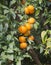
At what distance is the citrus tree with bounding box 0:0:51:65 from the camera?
1.76 meters

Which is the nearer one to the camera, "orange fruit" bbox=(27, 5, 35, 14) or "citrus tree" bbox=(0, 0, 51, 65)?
"citrus tree" bbox=(0, 0, 51, 65)

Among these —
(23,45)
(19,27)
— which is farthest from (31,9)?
(23,45)

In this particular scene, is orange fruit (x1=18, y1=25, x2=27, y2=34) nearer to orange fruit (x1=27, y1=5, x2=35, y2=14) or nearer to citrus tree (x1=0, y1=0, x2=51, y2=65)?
citrus tree (x1=0, y1=0, x2=51, y2=65)

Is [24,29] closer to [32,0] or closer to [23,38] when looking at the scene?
[23,38]

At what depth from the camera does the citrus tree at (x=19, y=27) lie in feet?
5.77

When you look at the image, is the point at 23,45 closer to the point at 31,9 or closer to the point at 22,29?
the point at 22,29

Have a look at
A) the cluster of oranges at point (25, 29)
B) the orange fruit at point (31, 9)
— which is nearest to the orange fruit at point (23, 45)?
the cluster of oranges at point (25, 29)

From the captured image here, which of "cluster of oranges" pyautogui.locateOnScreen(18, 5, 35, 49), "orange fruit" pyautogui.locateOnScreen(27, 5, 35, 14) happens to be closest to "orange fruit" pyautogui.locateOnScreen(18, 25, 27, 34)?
"cluster of oranges" pyautogui.locateOnScreen(18, 5, 35, 49)

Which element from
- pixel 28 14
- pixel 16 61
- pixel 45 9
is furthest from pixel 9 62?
pixel 45 9

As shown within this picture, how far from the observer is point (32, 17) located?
6.57ft

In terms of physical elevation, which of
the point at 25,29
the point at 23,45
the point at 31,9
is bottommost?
the point at 23,45

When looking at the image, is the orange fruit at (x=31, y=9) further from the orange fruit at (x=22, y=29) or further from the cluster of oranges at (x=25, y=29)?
the orange fruit at (x=22, y=29)

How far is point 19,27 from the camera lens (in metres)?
1.85

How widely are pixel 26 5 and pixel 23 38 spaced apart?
10.9 inches
